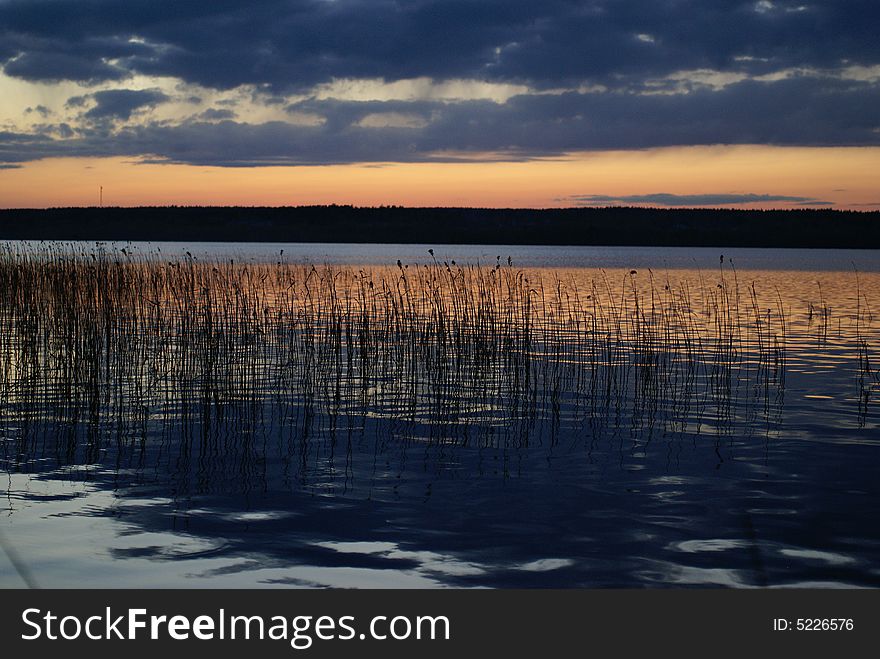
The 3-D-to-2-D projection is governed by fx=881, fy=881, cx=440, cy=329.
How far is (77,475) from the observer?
6.68 meters

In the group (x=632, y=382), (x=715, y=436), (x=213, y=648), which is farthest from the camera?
(x=632, y=382)

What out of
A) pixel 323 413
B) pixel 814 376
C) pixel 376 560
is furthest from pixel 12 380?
pixel 814 376

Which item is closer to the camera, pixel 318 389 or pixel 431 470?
pixel 431 470

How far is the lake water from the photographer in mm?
4965

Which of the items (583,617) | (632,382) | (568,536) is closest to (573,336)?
(632,382)

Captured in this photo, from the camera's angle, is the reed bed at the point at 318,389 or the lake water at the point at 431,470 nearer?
the lake water at the point at 431,470

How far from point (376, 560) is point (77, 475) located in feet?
9.67

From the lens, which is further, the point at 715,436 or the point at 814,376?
the point at 814,376

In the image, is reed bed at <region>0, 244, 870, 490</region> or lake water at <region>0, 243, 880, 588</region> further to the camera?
reed bed at <region>0, 244, 870, 490</region>

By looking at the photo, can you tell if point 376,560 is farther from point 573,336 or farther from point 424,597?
point 573,336

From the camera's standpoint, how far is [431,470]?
7.09m

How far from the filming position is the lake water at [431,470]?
4965mm

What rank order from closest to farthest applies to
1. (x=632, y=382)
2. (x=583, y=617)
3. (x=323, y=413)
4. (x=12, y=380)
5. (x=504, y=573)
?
(x=583, y=617) < (x=504, y=573) < (x=323, y=413) < (x=12, y=380) < (x=632, y=382)

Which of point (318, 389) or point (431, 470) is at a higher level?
point (318, 389)
